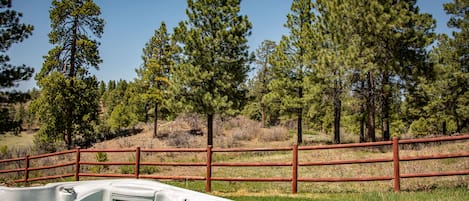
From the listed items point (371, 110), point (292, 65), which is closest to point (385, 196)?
point (371, 110)

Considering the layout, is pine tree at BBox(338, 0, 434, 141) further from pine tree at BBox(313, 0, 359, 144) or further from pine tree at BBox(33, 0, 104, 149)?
Result: pine tree at BBox(33, 0, 104, 149)

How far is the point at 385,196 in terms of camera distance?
8375 millimetres

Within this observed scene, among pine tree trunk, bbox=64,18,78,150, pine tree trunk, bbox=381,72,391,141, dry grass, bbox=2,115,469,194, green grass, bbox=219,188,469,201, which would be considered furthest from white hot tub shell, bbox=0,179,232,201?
pine tree trunk, bbox=64,18,78,150

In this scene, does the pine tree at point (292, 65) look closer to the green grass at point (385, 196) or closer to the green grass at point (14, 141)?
the green grass at point (385, 196)

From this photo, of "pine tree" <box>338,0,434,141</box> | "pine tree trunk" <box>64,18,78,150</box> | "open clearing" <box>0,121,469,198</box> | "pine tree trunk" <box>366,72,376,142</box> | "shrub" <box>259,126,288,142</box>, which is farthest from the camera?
"shrub" <box>259,126,288,142</box>

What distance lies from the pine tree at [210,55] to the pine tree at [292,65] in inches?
236

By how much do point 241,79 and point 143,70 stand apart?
1584cm

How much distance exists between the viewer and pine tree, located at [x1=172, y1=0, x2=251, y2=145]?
22859 millimetres

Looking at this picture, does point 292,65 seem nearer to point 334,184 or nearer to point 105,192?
Result: point 334,184

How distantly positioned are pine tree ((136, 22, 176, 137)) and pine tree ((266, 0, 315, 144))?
34.2 ft

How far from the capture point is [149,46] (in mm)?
35844

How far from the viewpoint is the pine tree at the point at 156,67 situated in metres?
34.0

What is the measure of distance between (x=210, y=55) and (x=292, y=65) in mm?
8114

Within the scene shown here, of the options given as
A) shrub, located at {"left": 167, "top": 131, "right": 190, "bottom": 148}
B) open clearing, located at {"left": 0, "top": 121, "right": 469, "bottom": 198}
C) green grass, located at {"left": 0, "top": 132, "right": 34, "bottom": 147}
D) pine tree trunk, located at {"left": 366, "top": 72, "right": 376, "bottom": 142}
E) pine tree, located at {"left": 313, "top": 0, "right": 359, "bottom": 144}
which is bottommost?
green grass, located at {"left": 0, "top": 132, "right": 34, "bottom": 147}
